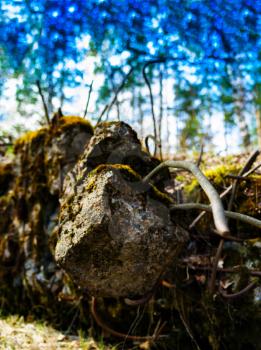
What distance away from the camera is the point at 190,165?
57.7 inches

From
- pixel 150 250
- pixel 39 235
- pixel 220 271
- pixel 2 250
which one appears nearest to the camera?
pixel 150 250

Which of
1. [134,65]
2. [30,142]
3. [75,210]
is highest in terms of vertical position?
[134,65]

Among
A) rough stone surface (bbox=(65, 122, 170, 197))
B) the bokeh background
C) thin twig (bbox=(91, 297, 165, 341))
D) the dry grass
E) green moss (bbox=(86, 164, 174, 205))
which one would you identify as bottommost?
the dry grass

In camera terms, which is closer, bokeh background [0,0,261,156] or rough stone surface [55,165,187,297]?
rough stone surface [55,165,187,297]

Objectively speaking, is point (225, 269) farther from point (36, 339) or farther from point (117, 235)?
point (36, 339)

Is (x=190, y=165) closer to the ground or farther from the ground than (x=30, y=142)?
closer to the ground

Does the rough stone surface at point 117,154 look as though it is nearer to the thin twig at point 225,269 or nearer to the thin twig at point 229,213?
the thin twig at point 229,213

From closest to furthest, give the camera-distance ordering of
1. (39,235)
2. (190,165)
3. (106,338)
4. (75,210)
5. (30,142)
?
(190,165), (75,210), (106,338), (39,235), (30,142)

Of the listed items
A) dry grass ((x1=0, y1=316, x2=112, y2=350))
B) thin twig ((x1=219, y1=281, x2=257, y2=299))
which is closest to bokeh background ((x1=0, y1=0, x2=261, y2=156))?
thin twig ((x1=219, y1=281, x2=257, y2=299))

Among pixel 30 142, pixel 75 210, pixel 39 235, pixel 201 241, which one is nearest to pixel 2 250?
pixel 39 235

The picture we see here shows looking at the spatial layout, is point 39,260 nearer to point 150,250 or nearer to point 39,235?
point 39,235

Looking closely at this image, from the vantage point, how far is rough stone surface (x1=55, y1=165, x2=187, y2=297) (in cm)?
Answer: 161

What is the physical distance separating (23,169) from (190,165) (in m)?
2.64

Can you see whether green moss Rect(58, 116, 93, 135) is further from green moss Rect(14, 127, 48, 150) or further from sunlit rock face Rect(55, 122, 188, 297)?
sunlit rock face Rect(55, 122, 188, 297)
